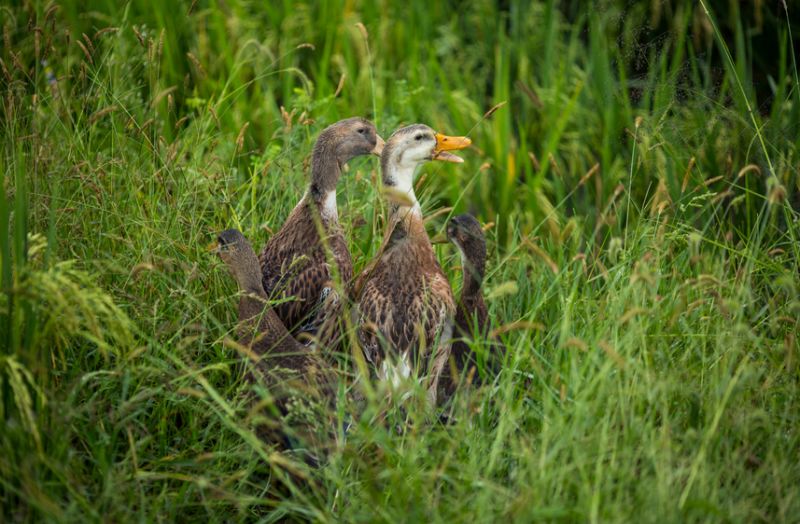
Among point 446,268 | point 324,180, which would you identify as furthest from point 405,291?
point 446,268

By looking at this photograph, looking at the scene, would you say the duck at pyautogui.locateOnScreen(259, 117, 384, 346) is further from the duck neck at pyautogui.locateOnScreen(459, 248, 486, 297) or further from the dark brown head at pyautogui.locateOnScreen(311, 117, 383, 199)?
the duck neck at pyautogui.locateOnScreen(459, 248, 486, 297)

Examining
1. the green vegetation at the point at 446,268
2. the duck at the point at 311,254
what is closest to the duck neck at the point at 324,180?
the duck at the point at 311,254

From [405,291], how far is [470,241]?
35cm

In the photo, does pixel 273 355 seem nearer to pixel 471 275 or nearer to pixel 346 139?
pixel 471 275

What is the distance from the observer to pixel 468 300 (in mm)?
4309

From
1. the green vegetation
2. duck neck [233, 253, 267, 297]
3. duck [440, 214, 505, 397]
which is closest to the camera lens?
the green vegetation

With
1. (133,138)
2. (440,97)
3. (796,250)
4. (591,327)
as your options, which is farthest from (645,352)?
(440,97)

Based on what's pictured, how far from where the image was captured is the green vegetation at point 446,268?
3094 millimetres

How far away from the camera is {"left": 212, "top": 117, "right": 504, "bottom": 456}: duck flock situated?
3891mm

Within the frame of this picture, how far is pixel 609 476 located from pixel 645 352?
0.62 m

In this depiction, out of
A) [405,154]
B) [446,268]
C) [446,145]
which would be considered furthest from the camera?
[446,268]

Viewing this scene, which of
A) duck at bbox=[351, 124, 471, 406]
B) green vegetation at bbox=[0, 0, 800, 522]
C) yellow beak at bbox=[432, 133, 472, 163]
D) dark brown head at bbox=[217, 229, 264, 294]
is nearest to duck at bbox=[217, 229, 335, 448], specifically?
dark brown head at bbox=[217, 229, 264, 294]

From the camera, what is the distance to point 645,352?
11.1ft

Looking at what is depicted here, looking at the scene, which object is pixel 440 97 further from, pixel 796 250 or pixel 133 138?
pixel 796 250
